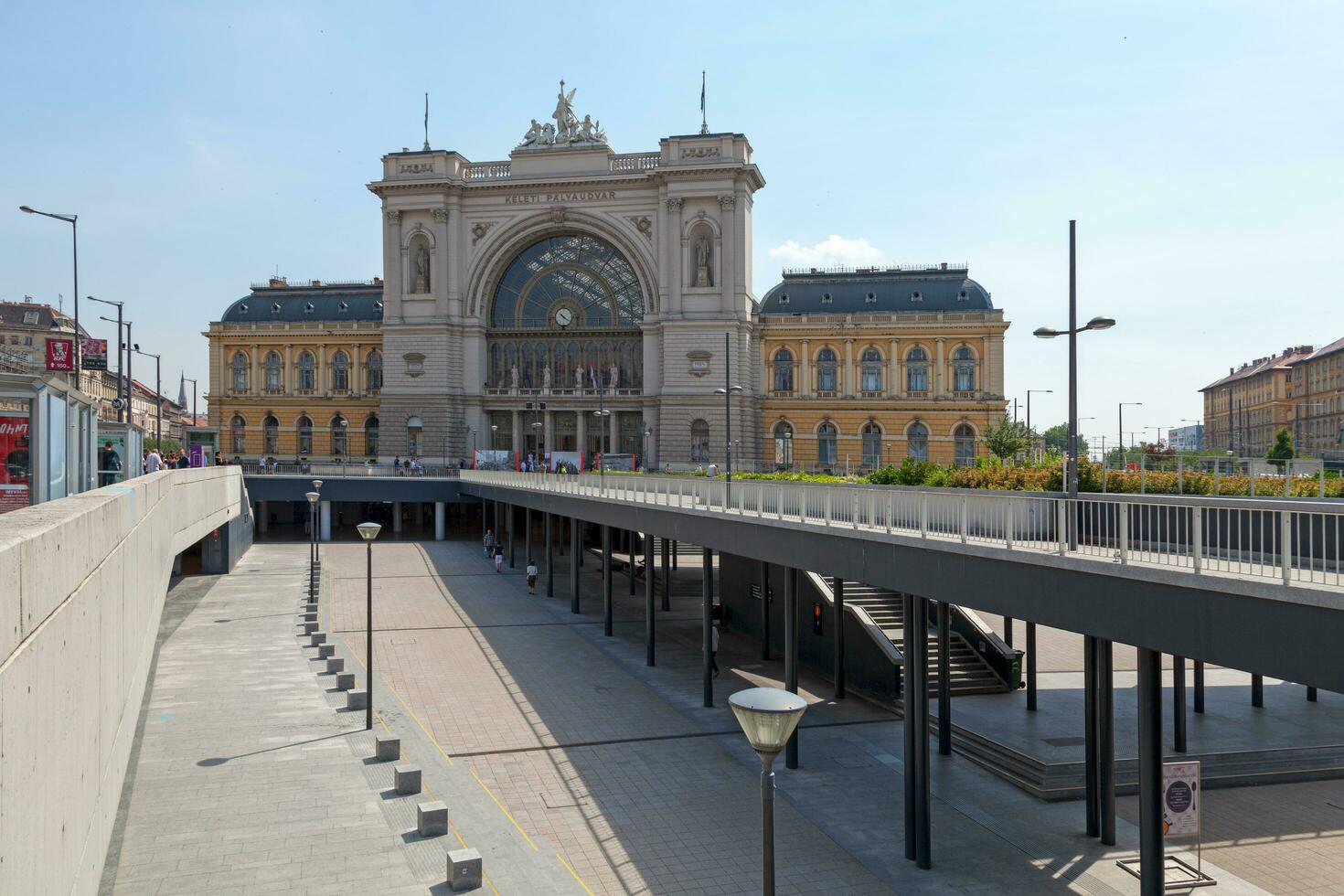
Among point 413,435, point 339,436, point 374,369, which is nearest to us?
point 413,435

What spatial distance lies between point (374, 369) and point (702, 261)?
3061cm

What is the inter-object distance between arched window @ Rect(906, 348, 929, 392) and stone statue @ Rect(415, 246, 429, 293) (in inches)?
1506

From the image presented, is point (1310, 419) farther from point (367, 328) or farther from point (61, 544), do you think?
point (61, 544)

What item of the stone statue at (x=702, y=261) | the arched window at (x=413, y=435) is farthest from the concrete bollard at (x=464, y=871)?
the arched window at (x=413, y=435)

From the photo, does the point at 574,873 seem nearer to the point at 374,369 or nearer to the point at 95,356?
the point at 95,356

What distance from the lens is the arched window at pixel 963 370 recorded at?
3036 inches

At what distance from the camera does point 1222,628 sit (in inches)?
409

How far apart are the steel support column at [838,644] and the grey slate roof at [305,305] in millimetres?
71779

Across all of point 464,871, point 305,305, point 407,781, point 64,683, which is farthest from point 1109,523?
point 305,305

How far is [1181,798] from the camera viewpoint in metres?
15.2

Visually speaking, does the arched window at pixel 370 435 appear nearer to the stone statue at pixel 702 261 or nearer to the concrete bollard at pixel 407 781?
the stone statue at pixel 702 261

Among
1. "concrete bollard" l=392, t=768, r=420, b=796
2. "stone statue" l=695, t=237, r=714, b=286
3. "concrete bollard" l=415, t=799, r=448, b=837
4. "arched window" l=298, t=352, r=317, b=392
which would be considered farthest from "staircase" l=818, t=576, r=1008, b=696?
"arched window" l=298, t=352, r=317, b=392

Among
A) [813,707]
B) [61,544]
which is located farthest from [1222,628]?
[813,707]

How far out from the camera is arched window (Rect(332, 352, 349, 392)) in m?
86.6
